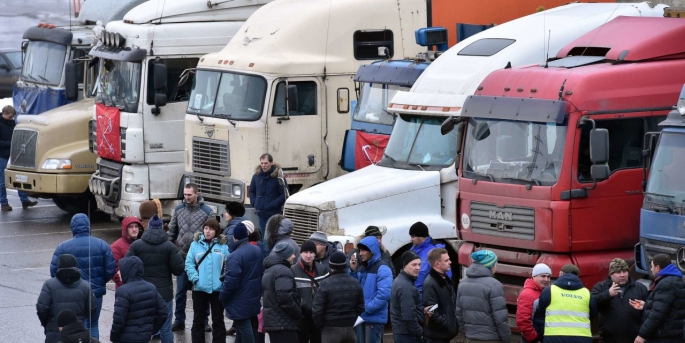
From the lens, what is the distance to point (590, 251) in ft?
43.8

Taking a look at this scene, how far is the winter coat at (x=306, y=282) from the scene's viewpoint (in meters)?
12.0

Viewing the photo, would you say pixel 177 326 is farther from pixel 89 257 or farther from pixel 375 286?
pixel 375 286

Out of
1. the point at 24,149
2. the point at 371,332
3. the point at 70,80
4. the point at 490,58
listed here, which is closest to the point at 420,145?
the point at 490,58

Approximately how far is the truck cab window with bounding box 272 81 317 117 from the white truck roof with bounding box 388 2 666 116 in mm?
2627

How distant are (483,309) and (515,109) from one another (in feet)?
10.2

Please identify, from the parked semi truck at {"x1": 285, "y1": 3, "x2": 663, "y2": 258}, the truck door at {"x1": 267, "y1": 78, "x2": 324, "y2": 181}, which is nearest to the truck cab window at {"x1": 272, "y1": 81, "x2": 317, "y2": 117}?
the truck door at {"x1": 267, "y1": 78, "x2": 324, "y2": 181}

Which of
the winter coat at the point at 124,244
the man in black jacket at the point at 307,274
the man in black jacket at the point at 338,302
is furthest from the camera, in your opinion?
the winter coat at the point at 124,244

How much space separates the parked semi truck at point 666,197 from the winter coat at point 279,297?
137 inches

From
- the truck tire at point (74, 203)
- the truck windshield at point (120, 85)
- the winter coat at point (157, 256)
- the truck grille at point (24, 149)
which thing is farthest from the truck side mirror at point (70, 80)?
the winter coat at point (157, 256)

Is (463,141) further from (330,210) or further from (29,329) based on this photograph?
(29,329)

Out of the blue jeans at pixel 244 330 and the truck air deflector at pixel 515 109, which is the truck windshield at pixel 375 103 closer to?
the truck air deflector at pixel 515 109

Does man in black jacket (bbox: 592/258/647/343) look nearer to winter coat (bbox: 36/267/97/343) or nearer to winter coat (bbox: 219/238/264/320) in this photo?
winter coat (bbox: 219/238/264/320)

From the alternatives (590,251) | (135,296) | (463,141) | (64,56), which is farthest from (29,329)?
(64,56)

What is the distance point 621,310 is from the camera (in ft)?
38.6
